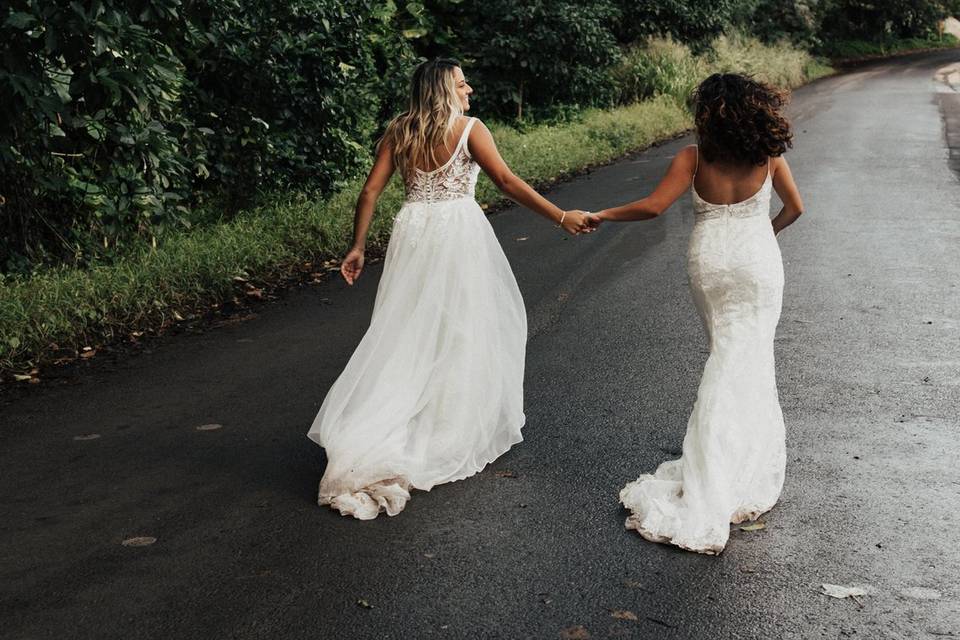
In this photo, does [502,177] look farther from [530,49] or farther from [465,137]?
[530,49]

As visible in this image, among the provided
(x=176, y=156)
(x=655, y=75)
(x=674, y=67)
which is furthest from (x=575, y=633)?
(x=674, y=67)

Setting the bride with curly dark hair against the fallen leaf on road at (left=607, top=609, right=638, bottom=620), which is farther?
the bride with curly dark hair

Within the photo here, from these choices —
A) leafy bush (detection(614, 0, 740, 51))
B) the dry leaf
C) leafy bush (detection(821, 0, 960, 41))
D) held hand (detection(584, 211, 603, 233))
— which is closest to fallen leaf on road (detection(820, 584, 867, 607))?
the dry leaf

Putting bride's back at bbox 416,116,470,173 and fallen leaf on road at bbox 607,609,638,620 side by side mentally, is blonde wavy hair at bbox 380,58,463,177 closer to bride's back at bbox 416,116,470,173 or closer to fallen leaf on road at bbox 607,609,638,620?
bride's back at bbox 416,116,470,173

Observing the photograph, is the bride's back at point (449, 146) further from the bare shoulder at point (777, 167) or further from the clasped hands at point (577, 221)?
the bare shoulder at point (777, 167)

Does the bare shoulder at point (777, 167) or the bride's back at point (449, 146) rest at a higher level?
the bride's back at point (449, 146)

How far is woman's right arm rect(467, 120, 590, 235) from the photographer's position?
19.2ft

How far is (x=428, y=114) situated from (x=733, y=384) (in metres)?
1.99

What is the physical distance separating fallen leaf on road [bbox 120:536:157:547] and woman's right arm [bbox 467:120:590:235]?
2349 mm

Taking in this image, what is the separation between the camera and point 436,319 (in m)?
5.90

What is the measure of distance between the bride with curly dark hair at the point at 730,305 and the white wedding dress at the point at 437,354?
92 cm

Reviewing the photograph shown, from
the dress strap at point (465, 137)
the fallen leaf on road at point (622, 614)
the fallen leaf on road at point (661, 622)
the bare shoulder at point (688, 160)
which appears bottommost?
the fallen leaf on road at point (622, 614)

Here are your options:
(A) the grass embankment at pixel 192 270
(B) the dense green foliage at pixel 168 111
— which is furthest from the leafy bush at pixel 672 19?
(B) the dense green foliage at pixel 168 111

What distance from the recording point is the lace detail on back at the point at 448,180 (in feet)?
19.4
